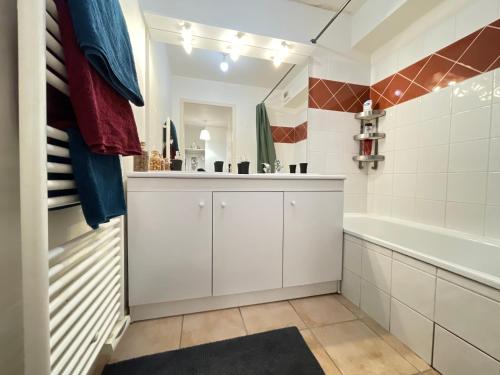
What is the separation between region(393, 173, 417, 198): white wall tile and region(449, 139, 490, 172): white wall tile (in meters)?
0.26

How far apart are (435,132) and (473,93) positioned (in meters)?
0.28

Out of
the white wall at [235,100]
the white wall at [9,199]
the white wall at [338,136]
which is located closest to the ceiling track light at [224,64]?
the white wall at [235,100]

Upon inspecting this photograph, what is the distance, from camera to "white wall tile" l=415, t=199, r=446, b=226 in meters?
1.44

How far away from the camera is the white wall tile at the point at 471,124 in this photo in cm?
120

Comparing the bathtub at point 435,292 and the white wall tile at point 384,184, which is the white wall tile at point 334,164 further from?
the bathtub at point 435,292

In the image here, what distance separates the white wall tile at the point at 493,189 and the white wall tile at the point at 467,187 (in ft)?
0.07

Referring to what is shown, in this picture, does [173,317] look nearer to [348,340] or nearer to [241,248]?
[241,248]

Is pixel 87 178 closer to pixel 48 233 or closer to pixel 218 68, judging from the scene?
pixel 48 233

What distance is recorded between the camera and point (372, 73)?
6.41ft

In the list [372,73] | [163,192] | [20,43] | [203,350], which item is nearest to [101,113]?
[20,43]

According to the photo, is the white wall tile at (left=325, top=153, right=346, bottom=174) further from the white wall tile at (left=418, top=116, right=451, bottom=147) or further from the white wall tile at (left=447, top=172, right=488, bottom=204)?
the white wall tile at (left=447, top=172, right=488, bottom=204)

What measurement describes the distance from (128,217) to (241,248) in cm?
63

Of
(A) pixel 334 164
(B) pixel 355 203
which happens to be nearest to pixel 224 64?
(A) pixel 334 164

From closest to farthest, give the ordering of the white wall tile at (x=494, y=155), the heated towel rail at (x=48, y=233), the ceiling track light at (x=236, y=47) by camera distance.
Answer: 1. the heated towel rail at (x=48, y=233)
2. the white wall tile at (x=494, y=155)
3. the ceiling track light at (x=236, y=47)
